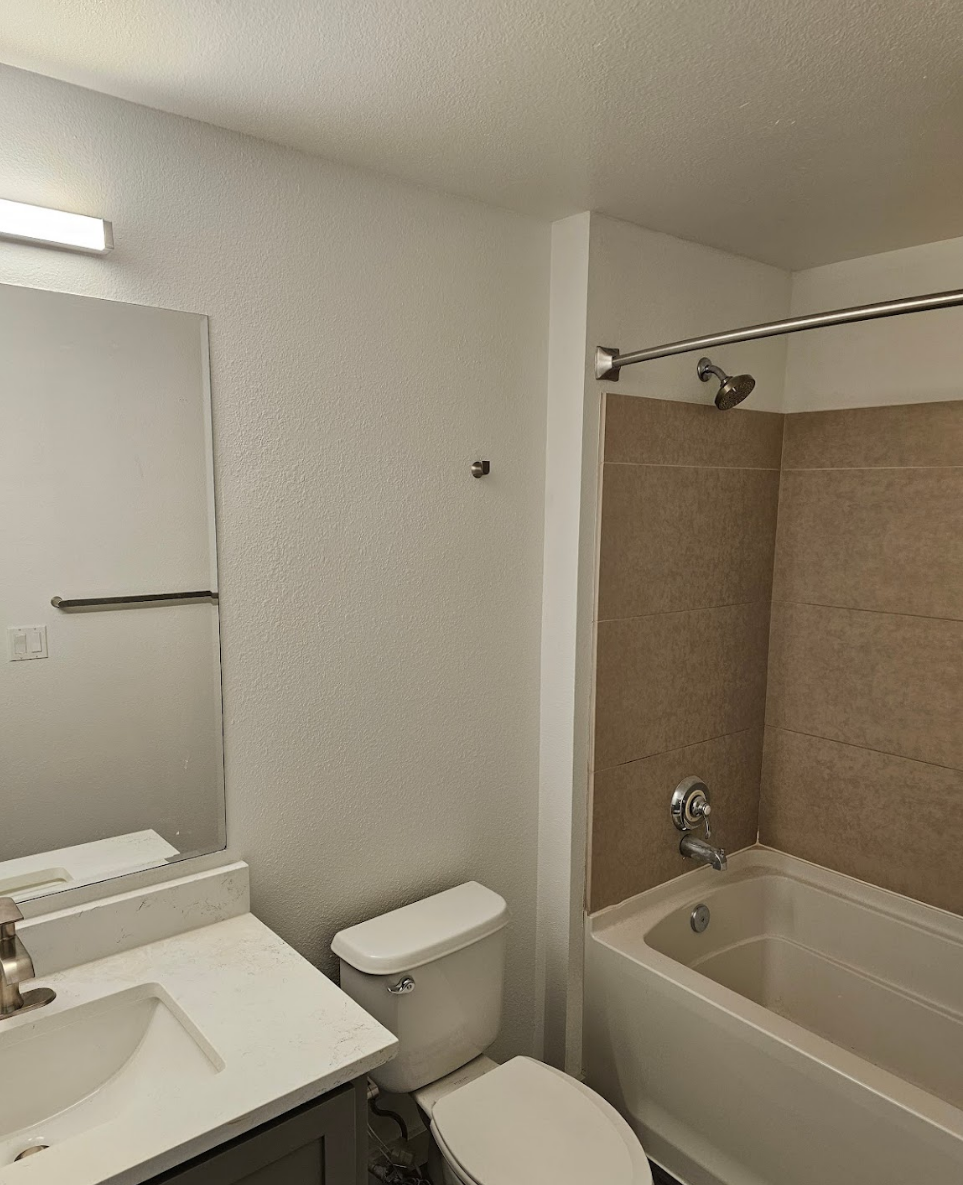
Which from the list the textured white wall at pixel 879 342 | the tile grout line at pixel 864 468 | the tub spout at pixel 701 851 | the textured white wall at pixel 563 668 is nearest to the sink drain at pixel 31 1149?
the textured white wall at pixel 563 668

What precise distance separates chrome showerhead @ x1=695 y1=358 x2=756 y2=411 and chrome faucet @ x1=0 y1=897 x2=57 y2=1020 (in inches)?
75.4

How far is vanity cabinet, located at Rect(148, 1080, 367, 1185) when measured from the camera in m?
1.19

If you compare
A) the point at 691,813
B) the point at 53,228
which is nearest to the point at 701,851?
the point at 691,813

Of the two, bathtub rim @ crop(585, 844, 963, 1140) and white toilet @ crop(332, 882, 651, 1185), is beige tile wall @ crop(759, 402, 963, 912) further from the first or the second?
white toilet @ crop(332, 882, 651, 1185)

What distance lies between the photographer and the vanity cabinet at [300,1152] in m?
1.19

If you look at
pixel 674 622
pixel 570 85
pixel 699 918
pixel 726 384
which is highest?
pixel 570 85

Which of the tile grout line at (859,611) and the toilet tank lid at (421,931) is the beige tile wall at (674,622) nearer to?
the tile grout line at (859,611)

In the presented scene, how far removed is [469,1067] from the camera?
1.96 m

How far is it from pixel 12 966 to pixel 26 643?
20.1 inches

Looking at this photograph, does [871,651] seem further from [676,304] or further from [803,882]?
[676,304]

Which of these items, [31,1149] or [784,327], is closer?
[31,1149]

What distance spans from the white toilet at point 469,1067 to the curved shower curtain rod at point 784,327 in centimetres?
129

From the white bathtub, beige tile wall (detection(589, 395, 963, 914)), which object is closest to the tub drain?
the white bathtub

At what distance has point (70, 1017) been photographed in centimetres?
140
